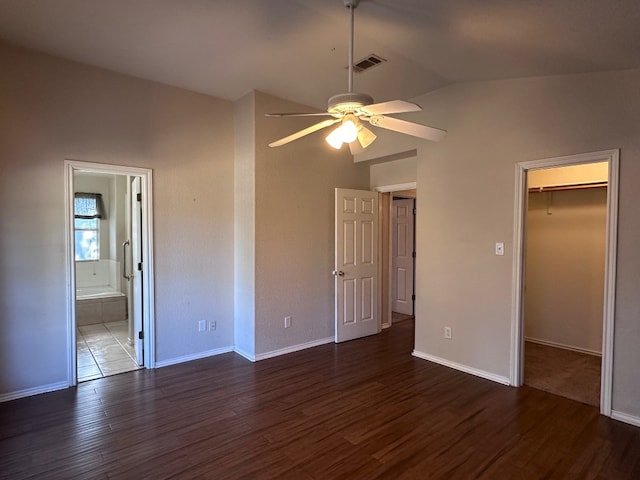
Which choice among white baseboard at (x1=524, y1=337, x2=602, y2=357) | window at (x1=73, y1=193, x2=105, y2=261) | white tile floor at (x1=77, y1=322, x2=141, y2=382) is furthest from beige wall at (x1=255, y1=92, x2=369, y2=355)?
window at (x1=73, y1=193, x2=105, y2=261)

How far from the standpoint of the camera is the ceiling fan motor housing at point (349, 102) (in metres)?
2.15

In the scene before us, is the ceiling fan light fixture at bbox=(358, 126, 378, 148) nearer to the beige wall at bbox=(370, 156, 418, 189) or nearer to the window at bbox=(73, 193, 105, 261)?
the beige wall at bbox=(370, 156, 418, 189)

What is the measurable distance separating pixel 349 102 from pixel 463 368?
3044 mm

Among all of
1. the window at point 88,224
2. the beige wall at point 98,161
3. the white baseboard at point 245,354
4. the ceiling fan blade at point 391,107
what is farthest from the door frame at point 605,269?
the window at point 88,224

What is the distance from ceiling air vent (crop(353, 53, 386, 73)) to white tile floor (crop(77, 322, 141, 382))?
3819 millimetres

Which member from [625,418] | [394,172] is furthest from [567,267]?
[394,172]

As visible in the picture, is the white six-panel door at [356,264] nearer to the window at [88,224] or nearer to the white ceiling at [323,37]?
the white ceiling at [323,37]

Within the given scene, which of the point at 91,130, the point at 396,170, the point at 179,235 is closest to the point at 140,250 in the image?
the point at 179,235

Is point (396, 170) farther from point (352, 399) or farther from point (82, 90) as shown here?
point (82, 90)

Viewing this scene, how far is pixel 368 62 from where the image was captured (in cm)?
328

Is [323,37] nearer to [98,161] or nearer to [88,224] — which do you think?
[98,161]

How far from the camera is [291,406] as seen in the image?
3.01m

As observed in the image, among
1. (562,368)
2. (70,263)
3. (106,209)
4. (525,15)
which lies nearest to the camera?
(525,15)

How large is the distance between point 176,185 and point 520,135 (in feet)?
11.6
